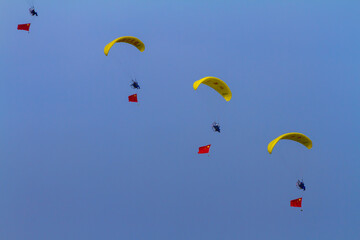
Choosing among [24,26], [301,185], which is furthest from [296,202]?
[24,26]

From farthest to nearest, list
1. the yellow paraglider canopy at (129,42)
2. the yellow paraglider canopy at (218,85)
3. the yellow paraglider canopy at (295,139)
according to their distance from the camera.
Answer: the yellow paraglider canopy at (129,42) < the yellow paraglider canopy at (218,85) < the yellow paraglider canopy at (295,139)

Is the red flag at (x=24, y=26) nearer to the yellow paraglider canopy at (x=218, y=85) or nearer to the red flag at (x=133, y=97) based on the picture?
the red flag at (x=133, y=97)

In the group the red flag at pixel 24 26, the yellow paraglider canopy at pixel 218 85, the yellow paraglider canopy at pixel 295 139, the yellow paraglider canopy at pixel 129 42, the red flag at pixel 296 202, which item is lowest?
the red flag at pixel 296 202

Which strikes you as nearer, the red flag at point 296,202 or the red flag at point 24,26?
the red flag at point 296,202

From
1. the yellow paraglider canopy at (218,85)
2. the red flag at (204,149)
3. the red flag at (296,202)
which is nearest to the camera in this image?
the yellow paraglider canopy at (218,85)

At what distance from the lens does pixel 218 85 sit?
55.2 metres

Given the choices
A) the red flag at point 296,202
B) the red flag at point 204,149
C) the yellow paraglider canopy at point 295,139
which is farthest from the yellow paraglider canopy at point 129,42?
the red flag at point 296,202

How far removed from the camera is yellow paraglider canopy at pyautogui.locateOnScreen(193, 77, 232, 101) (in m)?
52.1

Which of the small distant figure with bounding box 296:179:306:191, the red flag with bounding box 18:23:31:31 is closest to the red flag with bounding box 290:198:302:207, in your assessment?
the small distant figure with bounding box 296:179:306:191

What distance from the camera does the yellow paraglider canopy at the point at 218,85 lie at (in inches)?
2050

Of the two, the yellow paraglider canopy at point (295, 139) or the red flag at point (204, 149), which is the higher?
the red flag at point (204, 149)

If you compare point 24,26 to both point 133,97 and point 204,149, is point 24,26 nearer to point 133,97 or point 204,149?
point 133,97

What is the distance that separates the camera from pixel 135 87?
57781 millimetres

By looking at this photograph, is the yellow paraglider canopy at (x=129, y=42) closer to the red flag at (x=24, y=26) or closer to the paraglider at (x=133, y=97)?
the paraglider at (x=133, y=97)
